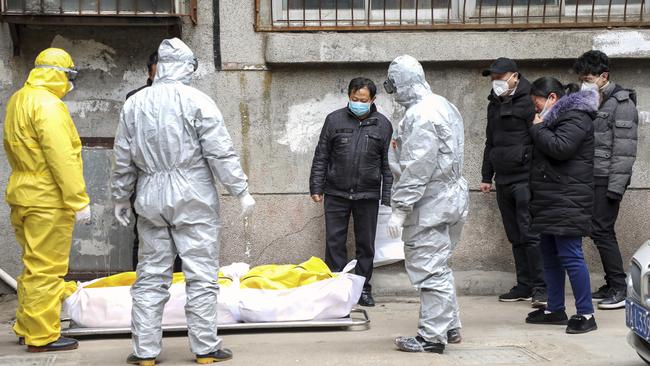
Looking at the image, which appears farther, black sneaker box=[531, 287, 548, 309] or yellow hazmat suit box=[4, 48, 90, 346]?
black sneaker box=[531, 287, 548, 309]

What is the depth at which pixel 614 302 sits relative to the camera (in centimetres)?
743

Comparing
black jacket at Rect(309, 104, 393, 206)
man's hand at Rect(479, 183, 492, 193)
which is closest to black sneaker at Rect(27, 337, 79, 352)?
black jacket at Rect(309, 104, 393, 206)

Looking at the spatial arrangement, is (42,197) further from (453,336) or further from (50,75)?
(453,336)

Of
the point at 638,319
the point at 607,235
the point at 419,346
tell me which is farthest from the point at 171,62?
the point at 607,235

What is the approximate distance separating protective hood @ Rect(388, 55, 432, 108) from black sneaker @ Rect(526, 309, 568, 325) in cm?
189

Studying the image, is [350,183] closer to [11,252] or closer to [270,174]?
[270,174]

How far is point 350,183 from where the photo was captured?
770 centimetres

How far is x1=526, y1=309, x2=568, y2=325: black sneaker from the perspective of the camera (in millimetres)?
6875

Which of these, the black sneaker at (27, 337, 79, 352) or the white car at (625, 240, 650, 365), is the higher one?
the white car at (625, 240, 650, 365)

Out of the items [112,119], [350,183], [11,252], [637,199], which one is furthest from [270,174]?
[637,199]

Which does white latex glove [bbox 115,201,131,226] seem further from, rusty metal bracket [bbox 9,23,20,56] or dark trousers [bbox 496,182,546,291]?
dark trousers [bbox 496,182,546,291]

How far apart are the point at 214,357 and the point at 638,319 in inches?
95.0

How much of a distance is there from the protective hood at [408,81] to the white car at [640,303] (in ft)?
5.29

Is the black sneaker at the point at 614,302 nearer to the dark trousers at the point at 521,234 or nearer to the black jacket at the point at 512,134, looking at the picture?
the dark trousers at the point at 521,234
